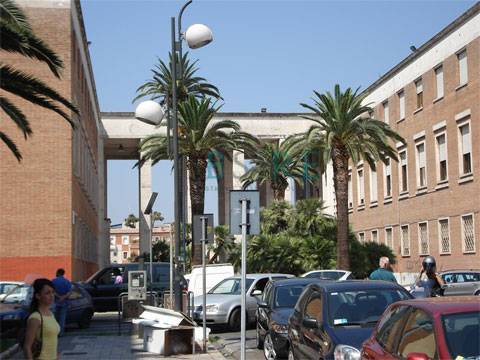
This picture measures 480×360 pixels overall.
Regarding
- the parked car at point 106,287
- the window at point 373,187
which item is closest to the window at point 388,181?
the window at point 373,187

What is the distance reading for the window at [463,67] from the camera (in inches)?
1571

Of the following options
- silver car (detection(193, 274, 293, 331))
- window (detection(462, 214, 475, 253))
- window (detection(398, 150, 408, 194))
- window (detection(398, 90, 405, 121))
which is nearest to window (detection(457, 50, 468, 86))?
window (detection(462, 214, 475, 253))

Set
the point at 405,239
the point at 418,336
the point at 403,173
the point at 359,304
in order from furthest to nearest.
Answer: the point at 403,173
the point at 405,239
the point at 359,304
the point at 418,336

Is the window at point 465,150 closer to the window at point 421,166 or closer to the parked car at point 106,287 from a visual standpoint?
the window at point 421,166

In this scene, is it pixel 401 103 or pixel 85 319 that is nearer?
pixel 85 319

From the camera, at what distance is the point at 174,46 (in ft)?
70.0

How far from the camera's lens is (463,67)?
40.2 meters

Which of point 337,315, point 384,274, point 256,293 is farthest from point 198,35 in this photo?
point 337,315

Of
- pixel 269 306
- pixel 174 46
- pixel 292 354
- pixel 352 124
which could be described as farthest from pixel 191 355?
pixel 352 124

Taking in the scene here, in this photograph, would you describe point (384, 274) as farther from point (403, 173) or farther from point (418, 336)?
point (403, 173)

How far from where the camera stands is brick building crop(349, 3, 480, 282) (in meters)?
39.3

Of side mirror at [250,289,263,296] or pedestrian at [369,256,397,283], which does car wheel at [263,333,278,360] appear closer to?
pedestrian at [369,256,397,283]

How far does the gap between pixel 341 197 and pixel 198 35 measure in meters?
20.8

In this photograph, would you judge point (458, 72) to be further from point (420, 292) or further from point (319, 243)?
point (420, 292)
